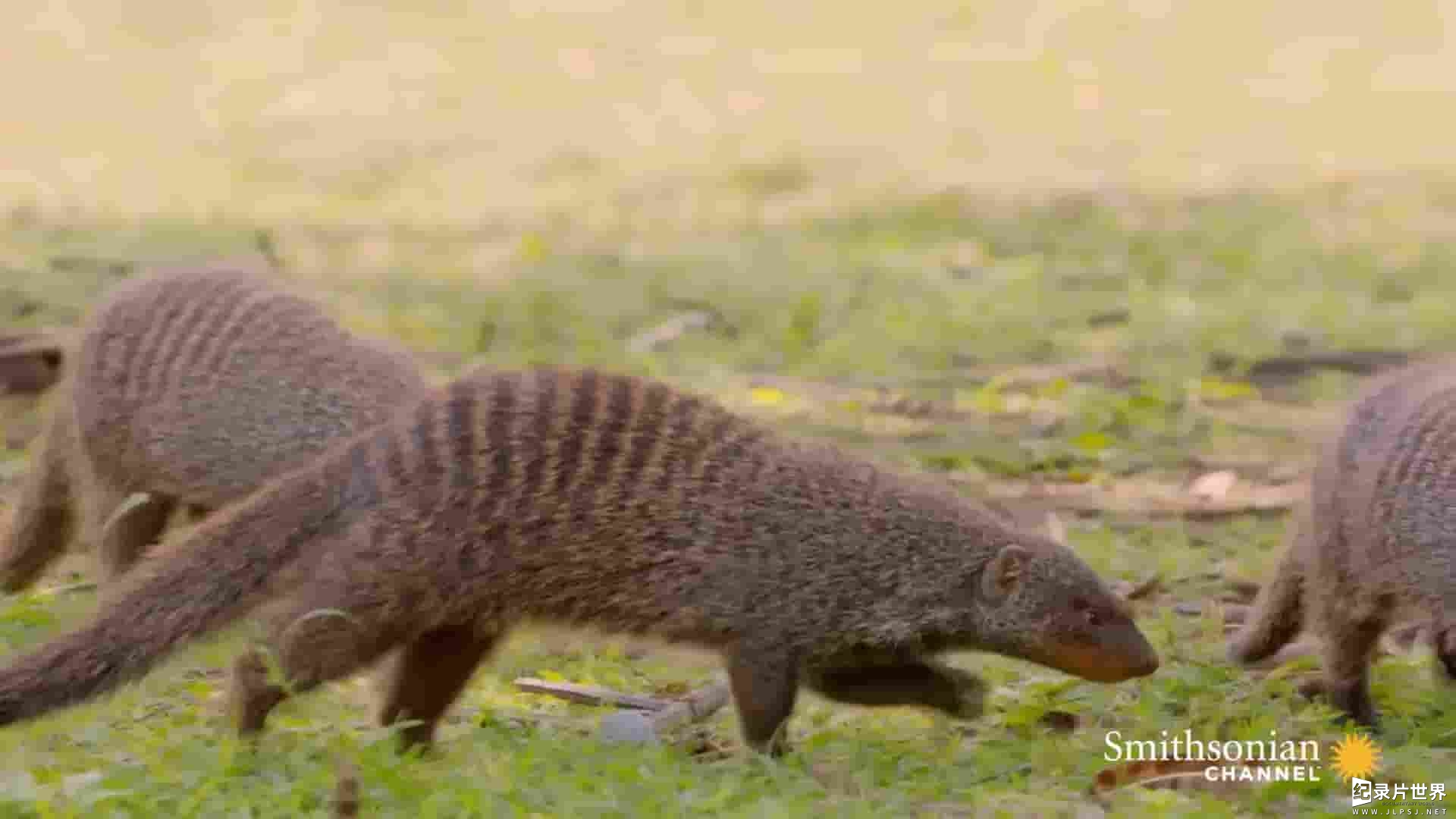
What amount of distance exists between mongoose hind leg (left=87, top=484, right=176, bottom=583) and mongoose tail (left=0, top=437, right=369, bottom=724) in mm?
906

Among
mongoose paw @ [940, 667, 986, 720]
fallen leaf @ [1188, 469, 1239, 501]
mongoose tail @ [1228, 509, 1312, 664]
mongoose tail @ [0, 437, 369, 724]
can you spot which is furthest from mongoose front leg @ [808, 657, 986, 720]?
fallen leaf @ [1188, 469, 1239, 501]

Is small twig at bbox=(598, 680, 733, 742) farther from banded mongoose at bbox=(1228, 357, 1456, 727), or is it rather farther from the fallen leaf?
the fallen leaf

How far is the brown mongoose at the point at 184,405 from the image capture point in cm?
455

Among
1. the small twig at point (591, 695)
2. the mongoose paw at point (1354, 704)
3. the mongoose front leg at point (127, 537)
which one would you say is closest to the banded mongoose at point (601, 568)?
the small twig at point (591, 695)

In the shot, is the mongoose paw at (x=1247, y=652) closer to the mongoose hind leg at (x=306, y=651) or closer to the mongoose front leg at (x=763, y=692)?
the mongoose front leg at (x=763, y=692)

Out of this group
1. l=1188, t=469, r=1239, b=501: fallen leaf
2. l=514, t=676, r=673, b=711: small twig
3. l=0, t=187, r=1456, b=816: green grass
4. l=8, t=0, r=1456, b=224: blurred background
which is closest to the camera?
l=0, t=187, r=1456, b=816: green grass

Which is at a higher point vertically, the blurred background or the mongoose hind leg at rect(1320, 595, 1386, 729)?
the mongoose hind leg at rect(1320, 595, 1386, 729)

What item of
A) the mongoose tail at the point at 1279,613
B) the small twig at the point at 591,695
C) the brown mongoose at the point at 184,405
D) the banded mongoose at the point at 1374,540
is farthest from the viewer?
the brown mongoose at the point at 184,405

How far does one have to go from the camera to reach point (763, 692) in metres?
3.83

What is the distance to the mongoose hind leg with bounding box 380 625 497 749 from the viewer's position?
12.8 feet

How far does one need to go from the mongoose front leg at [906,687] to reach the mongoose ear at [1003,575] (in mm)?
164

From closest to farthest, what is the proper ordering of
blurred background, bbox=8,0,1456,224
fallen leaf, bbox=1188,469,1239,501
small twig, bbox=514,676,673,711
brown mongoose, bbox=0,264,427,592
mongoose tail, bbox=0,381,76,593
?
small twig, bbox=514,676,673,711
brown mongoose, bbox=0,264,427,592
mongoose tail, bbox=0,381,76,593
fallen leaf, bbox=1188,469,1239,501
blurred background, bbox=8,0,1456,224

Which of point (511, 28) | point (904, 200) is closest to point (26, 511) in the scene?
point (904, 200)

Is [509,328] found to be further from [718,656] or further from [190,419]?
[718,656]
